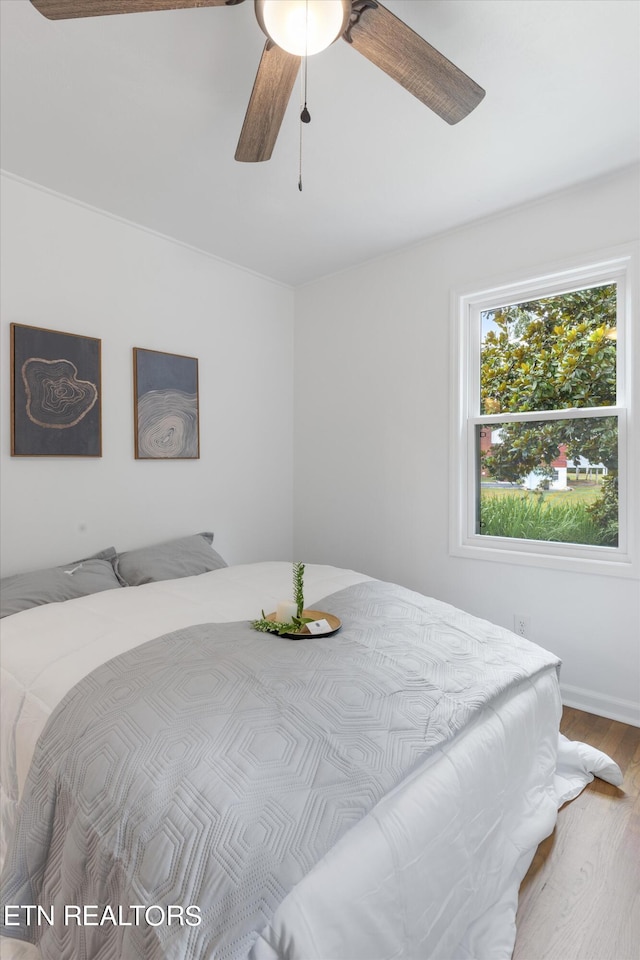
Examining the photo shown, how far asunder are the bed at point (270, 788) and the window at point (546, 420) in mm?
1124

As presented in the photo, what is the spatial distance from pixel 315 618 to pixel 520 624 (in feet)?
5.02

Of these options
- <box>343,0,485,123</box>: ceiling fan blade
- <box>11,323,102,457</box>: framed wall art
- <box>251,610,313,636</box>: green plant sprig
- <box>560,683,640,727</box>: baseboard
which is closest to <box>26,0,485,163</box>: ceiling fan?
<box>343,0,485,123</box>: ceiling fan blade

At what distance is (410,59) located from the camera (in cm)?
133

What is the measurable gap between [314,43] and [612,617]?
102 inches

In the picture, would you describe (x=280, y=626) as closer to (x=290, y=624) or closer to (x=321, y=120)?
(x=290, y=624)

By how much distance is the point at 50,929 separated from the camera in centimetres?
108

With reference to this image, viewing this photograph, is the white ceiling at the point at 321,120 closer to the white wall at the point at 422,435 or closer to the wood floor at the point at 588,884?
the white wall at the point at 422,435

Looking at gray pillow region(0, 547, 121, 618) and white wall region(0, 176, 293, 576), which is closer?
gray pillow region(0, 547, 121, 618)

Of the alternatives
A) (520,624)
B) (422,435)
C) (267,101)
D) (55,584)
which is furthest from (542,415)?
(55,584)

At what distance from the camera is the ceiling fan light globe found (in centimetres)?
116

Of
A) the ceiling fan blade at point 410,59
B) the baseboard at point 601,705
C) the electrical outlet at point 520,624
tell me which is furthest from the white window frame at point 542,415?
the ceiling fan blade at point 410,59

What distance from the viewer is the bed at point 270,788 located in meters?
0.87

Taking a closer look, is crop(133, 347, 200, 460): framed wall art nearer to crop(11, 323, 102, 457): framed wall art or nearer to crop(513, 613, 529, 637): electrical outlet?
crop(11, 323, 102, 457): framed wall art

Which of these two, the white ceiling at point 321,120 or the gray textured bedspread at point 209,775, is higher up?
the white ceiling at point 321,120
